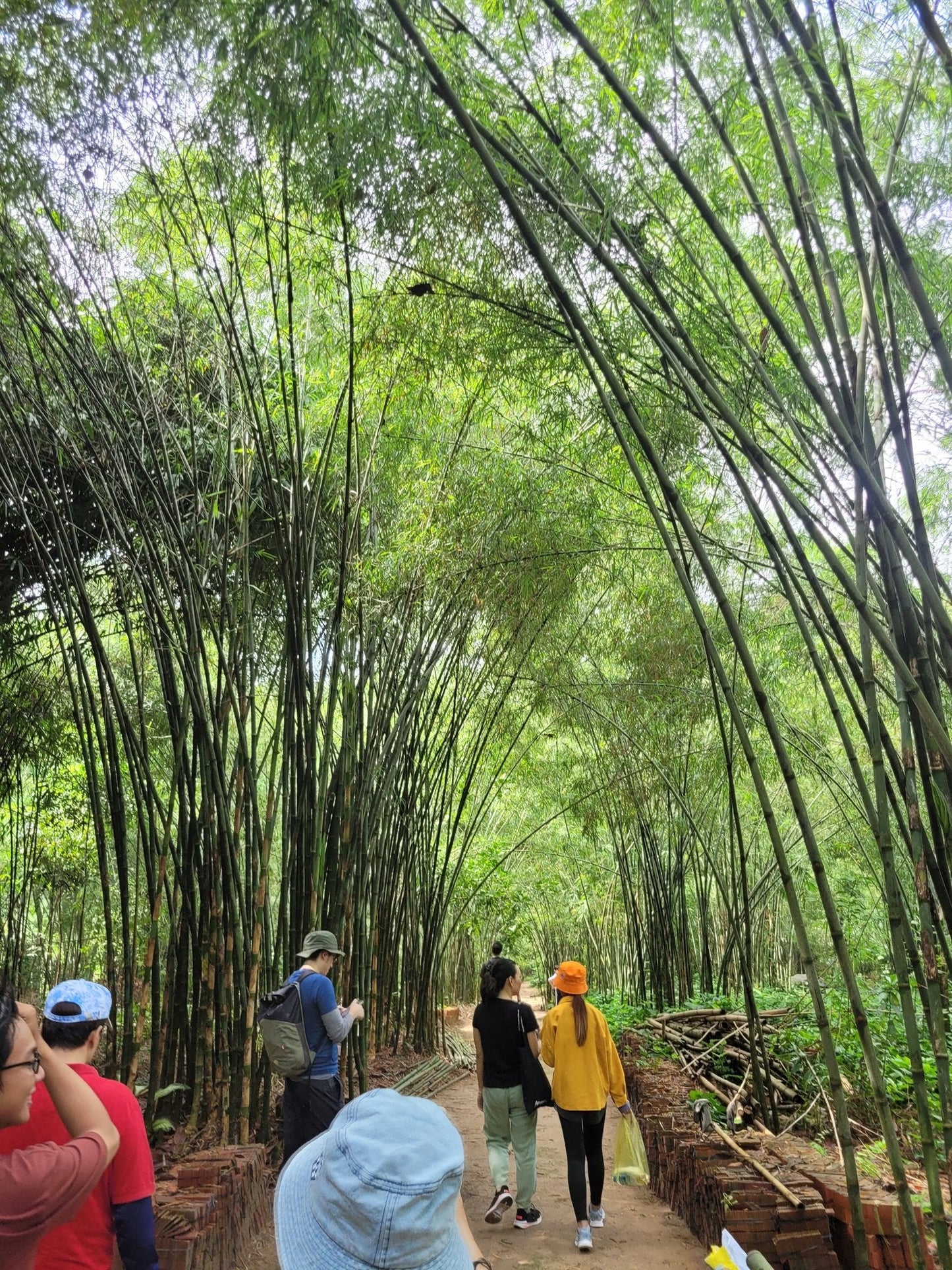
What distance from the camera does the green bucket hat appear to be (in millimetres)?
3025

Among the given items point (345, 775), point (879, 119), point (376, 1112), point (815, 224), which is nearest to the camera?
point (376, 1112)

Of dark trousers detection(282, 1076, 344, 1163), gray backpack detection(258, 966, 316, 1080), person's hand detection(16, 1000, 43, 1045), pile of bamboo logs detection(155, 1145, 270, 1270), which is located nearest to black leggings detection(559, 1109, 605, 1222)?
dark trousers detection(282, 1076, 344, 1163)

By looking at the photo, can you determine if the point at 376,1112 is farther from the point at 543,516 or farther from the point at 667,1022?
the point at 667,1022

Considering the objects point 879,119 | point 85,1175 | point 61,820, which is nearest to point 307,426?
point 879,119

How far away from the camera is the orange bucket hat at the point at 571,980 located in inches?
131

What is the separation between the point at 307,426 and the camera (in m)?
4.77

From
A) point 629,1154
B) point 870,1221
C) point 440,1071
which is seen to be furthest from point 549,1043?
point 440,1071

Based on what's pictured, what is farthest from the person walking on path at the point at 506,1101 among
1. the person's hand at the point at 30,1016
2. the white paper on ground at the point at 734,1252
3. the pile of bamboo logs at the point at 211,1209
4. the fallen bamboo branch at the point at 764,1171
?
the person's hand at the point at 30,1016

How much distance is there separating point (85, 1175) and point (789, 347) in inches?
68.7

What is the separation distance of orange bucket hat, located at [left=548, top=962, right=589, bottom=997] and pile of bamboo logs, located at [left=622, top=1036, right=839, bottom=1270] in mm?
603

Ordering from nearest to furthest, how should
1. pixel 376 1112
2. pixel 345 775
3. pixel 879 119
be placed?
pixel 376 1112
pixel 879 119
pixel 345 775

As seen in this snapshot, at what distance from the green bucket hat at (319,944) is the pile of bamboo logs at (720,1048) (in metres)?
2.11

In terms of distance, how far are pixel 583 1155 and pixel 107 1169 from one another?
2.13 meters

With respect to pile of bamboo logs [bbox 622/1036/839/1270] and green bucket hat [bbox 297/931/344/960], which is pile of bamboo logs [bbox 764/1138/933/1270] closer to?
pile of bamboo logs [bbox 622/1036/839/1270]
